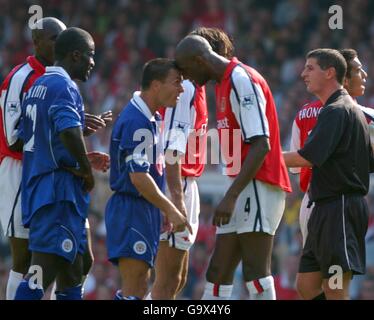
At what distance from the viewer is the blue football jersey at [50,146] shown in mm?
8234

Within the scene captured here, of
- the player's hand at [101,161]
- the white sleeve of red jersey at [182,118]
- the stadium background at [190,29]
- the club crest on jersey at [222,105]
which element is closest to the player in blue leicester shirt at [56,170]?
the player's hand at [101,161]

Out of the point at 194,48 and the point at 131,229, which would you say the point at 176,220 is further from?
the point at 194,48

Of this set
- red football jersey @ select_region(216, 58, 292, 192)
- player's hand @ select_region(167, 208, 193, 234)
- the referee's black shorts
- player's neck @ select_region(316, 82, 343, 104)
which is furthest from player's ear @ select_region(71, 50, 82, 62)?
the referee's black shorts

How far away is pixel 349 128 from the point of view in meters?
8.66

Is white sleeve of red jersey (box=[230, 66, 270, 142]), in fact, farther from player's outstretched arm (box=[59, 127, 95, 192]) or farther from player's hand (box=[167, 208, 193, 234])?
player's outstretched arm (box=[59, 127, 95, 192])

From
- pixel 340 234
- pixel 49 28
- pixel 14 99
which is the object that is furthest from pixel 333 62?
pixel 14 99

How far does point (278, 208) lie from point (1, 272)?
766 centimetres

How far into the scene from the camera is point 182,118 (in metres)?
9.08

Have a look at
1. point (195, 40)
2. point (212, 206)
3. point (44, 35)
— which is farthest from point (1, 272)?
point (195, 40)

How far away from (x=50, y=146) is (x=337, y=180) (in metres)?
2.05

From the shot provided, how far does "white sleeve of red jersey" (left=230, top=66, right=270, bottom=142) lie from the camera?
26.8ft

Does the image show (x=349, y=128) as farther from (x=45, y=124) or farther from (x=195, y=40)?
(x=45, y=124)

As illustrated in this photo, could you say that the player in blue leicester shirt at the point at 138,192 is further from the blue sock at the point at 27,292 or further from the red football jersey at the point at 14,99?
the red football jersey at the point at 14,99

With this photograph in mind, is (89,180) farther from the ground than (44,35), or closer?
closer
